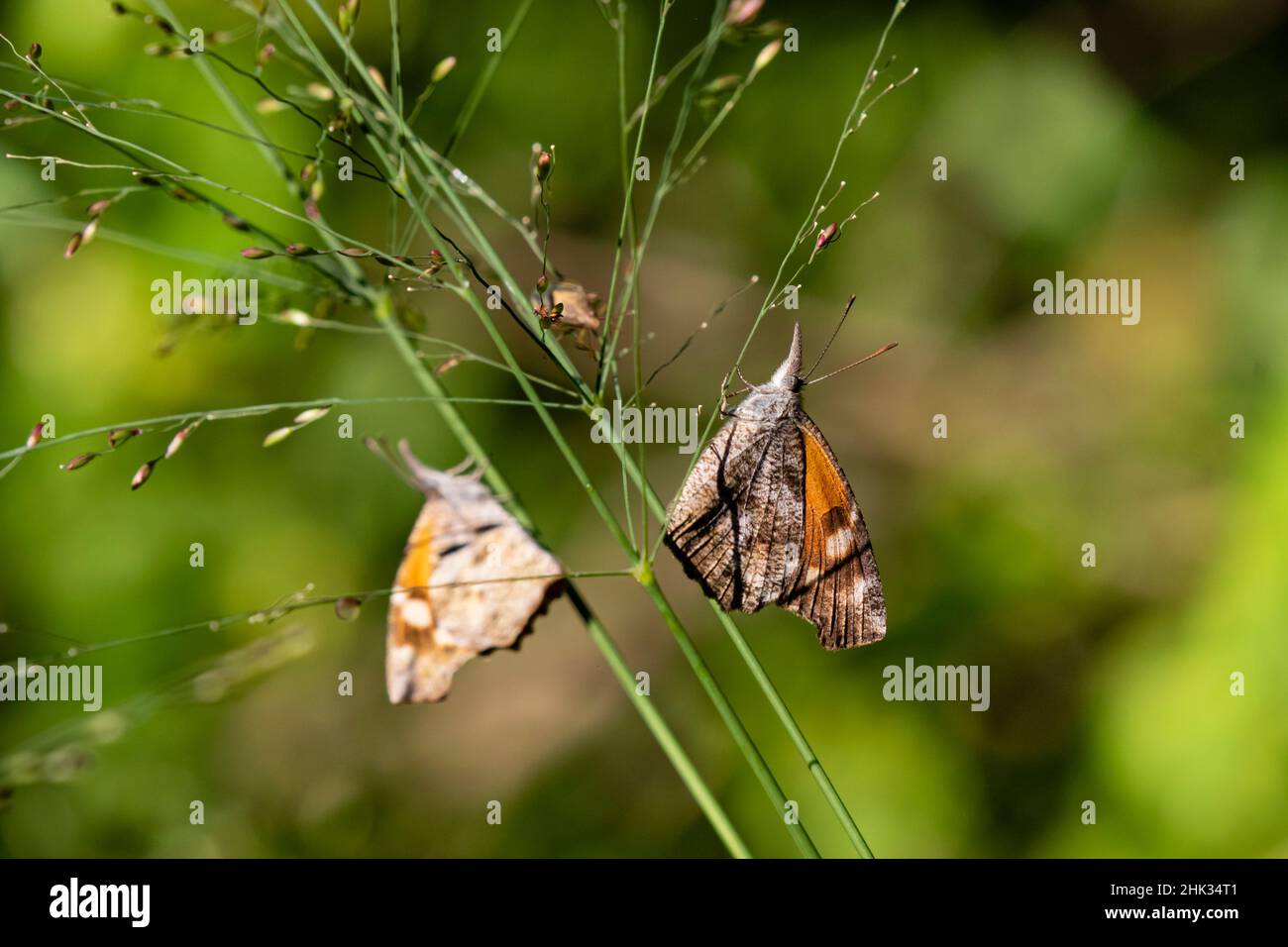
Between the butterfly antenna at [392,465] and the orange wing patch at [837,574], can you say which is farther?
the orange wing patch at [837,574]

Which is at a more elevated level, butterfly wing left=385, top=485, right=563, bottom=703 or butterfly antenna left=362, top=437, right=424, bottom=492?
butterfly antenna left=362, top=437, right=424, bottom=492

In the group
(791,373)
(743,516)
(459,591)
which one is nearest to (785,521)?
(743,516)

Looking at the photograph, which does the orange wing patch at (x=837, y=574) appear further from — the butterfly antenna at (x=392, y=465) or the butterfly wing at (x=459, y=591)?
the butterfly antenna at (x=392, y=465)

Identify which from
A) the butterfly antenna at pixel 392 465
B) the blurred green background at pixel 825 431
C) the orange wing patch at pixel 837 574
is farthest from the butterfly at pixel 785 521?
the blurred green background at pixel 825 431

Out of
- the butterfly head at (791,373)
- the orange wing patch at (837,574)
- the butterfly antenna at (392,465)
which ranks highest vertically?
the butterfly head at (791,373)

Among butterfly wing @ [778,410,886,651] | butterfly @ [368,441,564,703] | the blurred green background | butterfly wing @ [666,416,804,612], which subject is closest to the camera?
butterfly @ [368,441,564,703]

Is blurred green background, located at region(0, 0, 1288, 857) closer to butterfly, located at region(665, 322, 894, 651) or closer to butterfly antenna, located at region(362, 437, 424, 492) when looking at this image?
butterfly antenna, located at region(362, 437, 424, 492)

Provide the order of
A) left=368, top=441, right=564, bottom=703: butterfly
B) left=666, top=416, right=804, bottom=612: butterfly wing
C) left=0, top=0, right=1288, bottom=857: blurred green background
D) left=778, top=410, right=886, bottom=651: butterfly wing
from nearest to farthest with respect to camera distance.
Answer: left=368, top=441, right=564, bottom=703: butterfly, left=666, top=416, right=804, bottom=612: butterfly wing, left=778, top=410, right=886, bottom=651: butterfly wing, left=0, top=0, right=1288, bottom=857: blurred green background

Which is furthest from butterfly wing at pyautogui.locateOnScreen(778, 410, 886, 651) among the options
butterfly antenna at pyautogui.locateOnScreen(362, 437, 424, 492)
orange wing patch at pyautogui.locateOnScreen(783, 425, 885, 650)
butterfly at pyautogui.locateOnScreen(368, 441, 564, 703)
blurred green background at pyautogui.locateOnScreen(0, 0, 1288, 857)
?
blurred green background at pyautogui.locateOnScreen(0, 0, 1288, 857)
